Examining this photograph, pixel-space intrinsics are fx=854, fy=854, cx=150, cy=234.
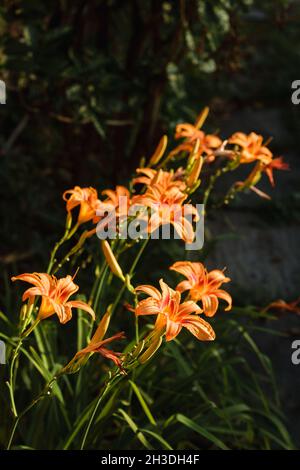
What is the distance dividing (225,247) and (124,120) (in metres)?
0.78

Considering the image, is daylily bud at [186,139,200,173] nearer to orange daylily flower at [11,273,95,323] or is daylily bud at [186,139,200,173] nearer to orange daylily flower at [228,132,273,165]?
orange daylily flower at [228,132,273,165]

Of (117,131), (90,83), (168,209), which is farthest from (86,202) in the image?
(117,131)

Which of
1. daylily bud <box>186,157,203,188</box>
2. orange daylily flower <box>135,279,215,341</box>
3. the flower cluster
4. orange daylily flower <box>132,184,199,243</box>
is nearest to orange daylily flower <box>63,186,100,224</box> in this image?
the flower cluster

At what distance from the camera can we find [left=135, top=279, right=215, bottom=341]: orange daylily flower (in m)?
1.85

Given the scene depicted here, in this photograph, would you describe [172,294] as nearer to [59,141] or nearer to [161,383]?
[161,383]

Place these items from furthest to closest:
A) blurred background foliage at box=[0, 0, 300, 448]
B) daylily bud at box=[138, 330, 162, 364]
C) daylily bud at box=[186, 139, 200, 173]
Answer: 1. blurred background foliage at box=[0, 0, 300, 448]
2. daylily bud at box=[186, 139, 200, 173]
3. daylily bud at box=[138, 330, 162, 364]

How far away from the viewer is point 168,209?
2127 mm

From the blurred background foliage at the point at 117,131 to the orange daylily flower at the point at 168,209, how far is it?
0.68 m

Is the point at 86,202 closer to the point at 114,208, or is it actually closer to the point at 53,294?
the point at 114,208

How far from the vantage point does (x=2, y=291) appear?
3674mm

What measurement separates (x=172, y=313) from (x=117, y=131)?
7.02 feet

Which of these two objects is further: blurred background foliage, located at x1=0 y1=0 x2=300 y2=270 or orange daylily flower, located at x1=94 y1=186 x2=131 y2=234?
blurred background foliage, located at x1=0 y1=0 x2=300 y2=270

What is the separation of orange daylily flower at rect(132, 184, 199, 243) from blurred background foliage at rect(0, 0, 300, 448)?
2.22 ft
